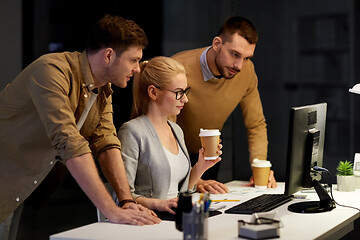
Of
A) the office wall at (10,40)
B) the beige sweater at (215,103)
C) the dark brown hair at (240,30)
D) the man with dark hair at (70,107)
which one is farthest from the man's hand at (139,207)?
the office wall at (10,40)

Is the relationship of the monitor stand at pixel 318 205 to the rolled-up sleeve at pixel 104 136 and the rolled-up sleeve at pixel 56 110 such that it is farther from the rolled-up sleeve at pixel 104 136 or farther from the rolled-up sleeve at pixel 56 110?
the rolled-up sleeve at pixel 56 110

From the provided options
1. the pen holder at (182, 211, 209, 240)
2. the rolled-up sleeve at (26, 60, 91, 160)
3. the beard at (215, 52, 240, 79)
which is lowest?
the pen holder at (182, 211, 209, 240)

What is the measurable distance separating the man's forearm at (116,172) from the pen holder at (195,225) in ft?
2.15

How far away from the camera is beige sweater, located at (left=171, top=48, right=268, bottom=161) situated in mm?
3424

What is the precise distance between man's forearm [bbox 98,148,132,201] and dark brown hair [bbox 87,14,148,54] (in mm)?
484

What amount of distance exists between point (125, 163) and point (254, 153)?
1.18 m

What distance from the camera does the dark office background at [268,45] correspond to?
4281mm

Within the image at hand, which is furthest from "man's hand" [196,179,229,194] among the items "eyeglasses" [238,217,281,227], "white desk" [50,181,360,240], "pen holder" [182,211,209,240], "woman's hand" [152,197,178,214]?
"pen holder" [182,211,209,240]

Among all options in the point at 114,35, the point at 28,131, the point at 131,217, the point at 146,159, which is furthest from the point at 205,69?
the point at 131,217

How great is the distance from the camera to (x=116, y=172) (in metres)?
2.52

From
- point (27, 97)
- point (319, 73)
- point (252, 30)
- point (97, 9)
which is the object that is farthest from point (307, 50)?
point (27, 97)

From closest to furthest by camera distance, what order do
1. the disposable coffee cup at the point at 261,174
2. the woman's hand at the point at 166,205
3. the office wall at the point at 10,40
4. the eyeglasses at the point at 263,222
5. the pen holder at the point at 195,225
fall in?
the pen holder at the point at 195,225 → the eyeglasses at the point at 263,222 → the woman's hand at the point at 166,205 → the disposable coffee cup at the point at 261,174 → the office wall at the point at 10,40

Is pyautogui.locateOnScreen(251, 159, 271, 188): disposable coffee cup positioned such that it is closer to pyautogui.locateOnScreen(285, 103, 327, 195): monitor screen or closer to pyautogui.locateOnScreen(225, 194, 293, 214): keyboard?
pyautogui.locateOnScreen(225, 194, 293, 214): keyboard

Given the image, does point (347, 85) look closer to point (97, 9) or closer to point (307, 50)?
point (307, 50)
